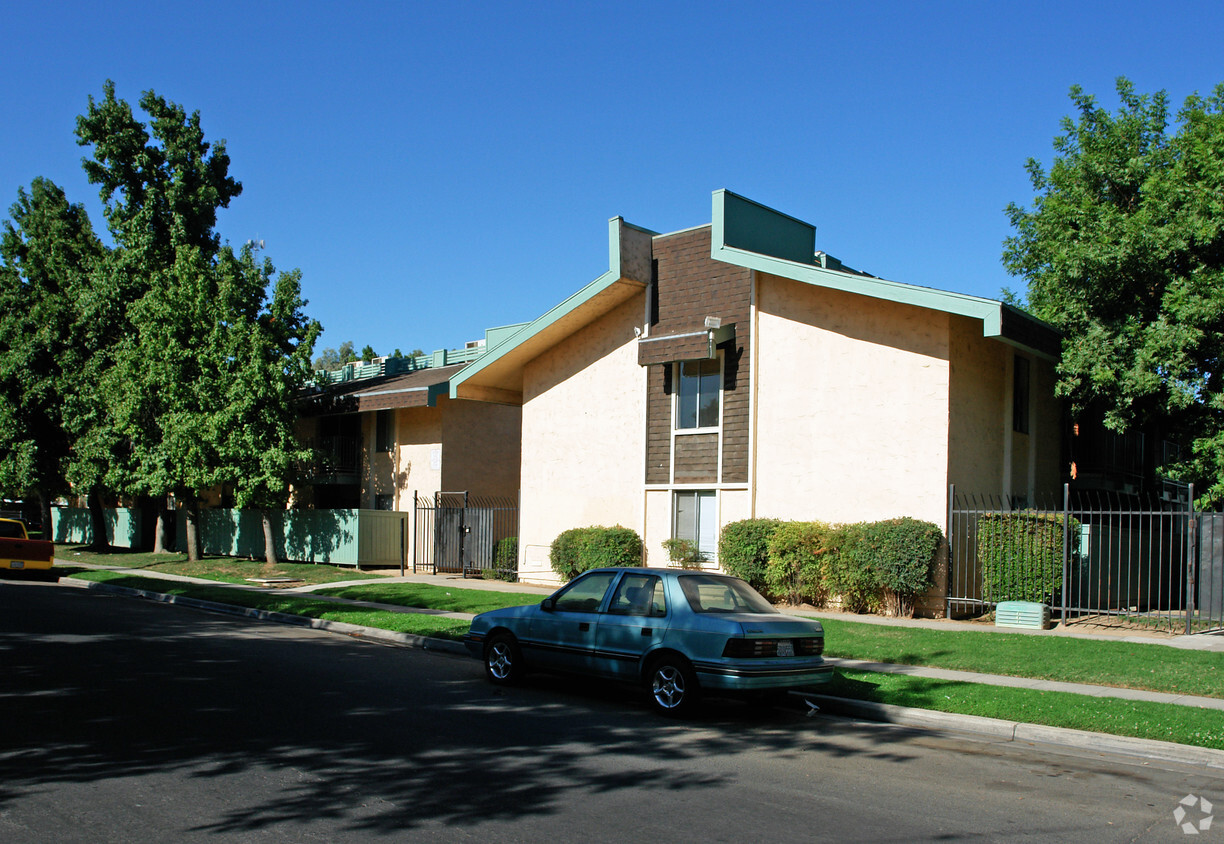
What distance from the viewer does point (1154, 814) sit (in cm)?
659

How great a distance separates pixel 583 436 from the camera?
Result: 2314cm

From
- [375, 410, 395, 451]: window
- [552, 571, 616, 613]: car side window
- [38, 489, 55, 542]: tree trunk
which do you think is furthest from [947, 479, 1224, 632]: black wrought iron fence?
[38, 489, 55, 542]: tree trunk

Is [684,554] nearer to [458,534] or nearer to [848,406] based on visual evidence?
[848,406]

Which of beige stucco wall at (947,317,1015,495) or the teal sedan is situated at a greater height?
beige stucco wall at (947,317,1015,495)

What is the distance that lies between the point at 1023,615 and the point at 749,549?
16.8 ft

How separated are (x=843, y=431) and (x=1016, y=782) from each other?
38.4ft

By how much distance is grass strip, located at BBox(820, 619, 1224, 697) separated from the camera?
11289 mm

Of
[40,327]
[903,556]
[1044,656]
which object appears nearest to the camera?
[1044,656]

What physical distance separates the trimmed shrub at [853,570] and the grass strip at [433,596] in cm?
568

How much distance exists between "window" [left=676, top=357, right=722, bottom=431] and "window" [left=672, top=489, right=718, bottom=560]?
1.52m

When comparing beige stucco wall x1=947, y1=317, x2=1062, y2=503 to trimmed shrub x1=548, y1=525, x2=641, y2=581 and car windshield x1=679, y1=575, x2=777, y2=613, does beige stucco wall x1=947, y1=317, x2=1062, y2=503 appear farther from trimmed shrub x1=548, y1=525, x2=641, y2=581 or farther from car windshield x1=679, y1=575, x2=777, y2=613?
car windshield x1=679, y1=575, x2=777, y2=613

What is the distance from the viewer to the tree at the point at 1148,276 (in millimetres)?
17656

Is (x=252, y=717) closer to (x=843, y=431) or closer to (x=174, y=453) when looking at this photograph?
(x=843, y=431)

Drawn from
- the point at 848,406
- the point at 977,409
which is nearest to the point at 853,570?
the point at 848,406
